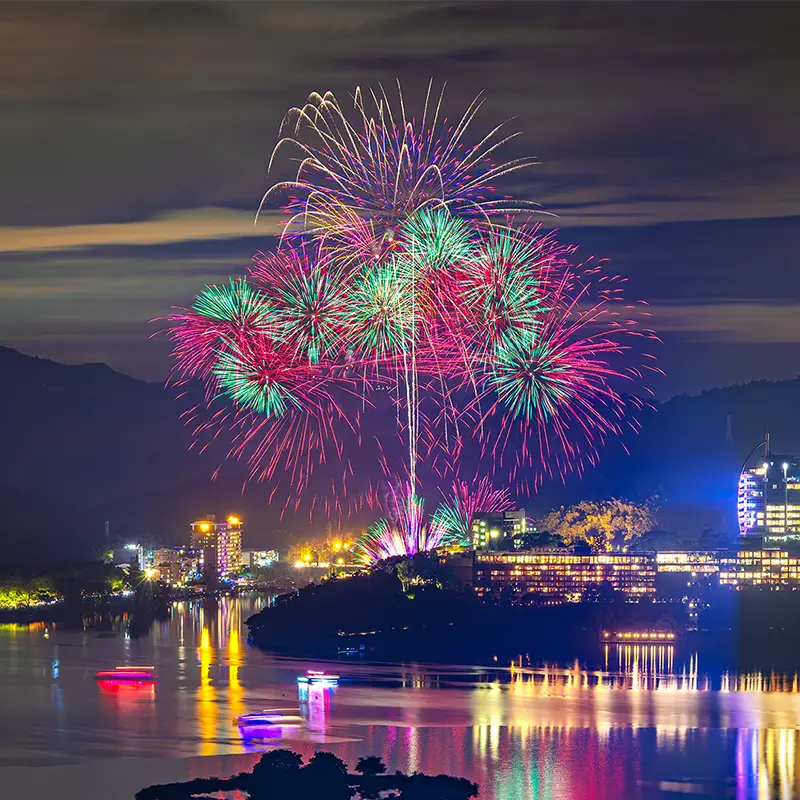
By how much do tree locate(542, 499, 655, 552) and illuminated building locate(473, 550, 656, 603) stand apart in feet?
79.9

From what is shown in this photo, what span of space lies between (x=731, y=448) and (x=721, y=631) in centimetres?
8458

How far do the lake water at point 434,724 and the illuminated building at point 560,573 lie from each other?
17358 millimetres

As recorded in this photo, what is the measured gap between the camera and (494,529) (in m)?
130

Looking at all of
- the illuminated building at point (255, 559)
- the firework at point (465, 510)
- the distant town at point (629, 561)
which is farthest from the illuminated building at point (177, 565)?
the distant town at point (629, 561)

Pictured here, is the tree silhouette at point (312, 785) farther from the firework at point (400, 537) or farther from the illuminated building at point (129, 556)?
the illuminated building at point (129, 556)

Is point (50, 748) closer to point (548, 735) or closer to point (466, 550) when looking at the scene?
point (548, 735)

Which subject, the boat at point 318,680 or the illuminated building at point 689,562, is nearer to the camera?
the boat at point 318,680

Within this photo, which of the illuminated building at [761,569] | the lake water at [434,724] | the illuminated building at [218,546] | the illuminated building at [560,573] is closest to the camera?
the lake water at [434,724]

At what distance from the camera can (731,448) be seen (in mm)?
195500

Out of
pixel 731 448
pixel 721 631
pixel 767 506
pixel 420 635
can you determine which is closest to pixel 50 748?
pixel 420 635

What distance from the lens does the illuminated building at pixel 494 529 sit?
12800 centimetres

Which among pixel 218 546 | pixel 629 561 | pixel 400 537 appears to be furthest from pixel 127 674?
pixel 218 546

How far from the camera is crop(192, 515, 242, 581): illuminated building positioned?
187 meters

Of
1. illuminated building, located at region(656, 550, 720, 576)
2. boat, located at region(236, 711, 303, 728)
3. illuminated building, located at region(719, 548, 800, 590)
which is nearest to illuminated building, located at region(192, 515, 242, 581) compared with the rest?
illuminated building, located at region(656, 550, 720, 576)
